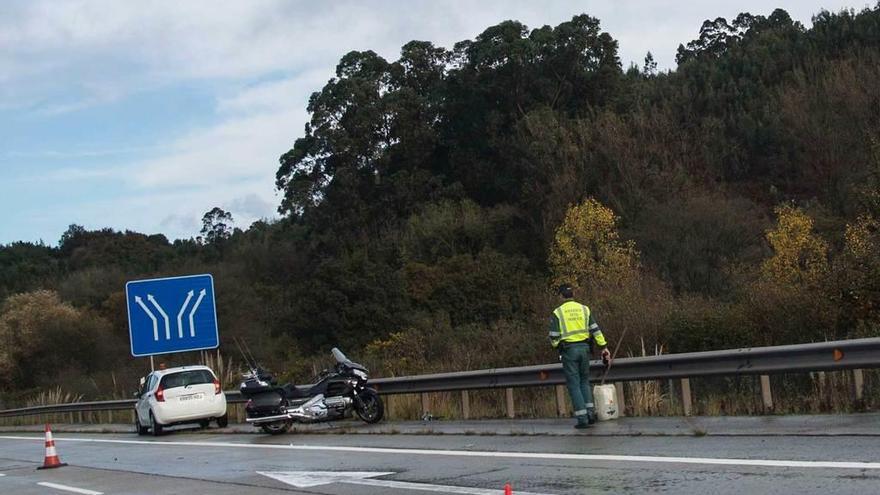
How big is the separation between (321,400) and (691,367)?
6946mm

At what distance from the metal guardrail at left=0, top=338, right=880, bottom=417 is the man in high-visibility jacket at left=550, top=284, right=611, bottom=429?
45.5 inches

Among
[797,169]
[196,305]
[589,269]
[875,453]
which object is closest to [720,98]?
[797,169]

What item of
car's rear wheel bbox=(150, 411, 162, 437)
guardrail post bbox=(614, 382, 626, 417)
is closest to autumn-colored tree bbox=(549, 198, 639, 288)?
car's rear wheel bbox=(150, 411, 162, 437)

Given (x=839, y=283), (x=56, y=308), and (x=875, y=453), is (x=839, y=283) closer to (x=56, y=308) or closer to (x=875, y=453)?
(x=875, y=453)

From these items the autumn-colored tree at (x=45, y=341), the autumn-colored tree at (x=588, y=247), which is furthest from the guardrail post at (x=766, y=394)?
the autumn-colored tree at (x=45, y=341)

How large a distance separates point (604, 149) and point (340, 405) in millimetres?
46209

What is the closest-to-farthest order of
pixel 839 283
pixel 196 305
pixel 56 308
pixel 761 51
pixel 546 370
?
pixel 546 370
pixel 839 283
pixel 196 305
pixel 56 308
pixel 761 51

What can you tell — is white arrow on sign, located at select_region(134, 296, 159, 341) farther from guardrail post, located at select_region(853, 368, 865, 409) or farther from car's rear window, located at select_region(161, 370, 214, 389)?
guardrail post, located at select_region(853, 368, 865, 409)

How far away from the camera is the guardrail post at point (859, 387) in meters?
12.8

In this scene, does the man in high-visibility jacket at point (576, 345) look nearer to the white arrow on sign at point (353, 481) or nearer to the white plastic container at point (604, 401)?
the white plastic container at point (604, 401)

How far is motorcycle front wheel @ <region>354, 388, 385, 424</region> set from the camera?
18875 mm

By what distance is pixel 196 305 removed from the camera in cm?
2908

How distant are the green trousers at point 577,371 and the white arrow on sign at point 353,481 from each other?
124 inches

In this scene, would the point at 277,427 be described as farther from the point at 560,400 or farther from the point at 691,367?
the point at 691,367
